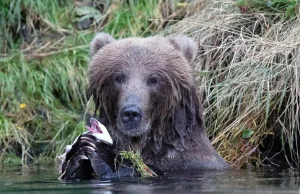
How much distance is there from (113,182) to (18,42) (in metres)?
5.55

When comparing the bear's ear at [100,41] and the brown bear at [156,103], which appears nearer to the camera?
the brown bear at [156,103]

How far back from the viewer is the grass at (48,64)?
1102cm

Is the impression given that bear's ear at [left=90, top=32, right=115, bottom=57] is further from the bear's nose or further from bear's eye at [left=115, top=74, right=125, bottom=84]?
the bear's nose

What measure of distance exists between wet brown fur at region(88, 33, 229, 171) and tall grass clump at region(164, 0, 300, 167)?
4.12 ft

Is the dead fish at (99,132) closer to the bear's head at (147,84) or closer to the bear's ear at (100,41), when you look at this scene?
the bear's head at (147,84)

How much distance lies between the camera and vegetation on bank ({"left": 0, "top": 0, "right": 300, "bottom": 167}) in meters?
9.65

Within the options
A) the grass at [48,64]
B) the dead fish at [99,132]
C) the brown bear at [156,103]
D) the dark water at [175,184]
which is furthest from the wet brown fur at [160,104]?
the grass at [48,64]

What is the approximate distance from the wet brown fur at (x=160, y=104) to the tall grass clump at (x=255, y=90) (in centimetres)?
126

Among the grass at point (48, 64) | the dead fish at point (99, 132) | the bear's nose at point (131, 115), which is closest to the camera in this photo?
the bear's nose at point (131, 115)

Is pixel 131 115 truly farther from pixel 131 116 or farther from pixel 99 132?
pixel 99 132

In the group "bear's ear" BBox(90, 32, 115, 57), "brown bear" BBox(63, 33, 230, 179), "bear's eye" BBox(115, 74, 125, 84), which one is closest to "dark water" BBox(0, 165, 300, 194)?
"brown bear" BBox(63, 33, 230, 179)

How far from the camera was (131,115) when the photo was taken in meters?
7.81

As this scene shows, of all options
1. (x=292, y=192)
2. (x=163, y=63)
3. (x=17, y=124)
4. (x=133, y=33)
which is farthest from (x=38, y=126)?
(x=292, y=192)

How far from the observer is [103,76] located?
27.2 ft
